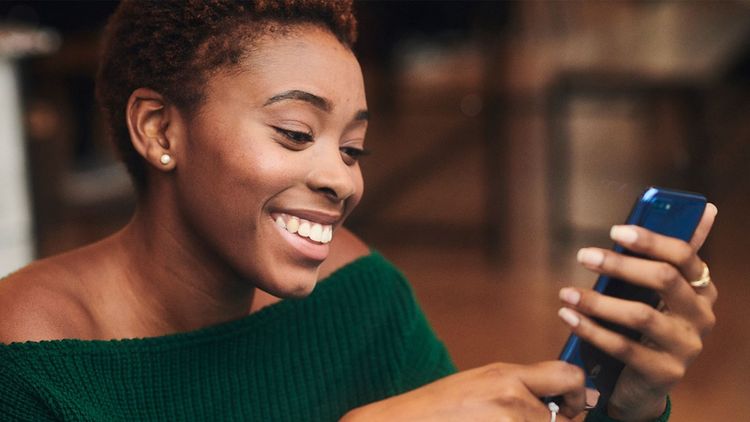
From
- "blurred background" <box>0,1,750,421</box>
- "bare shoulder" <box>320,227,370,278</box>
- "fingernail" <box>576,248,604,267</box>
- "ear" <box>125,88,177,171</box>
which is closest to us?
"fingernail" <box>576,248,604,267</box>

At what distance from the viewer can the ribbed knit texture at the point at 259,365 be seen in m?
1.02

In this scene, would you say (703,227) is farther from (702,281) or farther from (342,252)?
(342,252)

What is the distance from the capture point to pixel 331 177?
1.06 metres

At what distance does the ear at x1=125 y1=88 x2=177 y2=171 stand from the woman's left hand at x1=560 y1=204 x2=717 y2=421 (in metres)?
0.50

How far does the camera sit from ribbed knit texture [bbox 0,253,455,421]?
102 cm

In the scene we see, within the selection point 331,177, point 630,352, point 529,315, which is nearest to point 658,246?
point 630,352

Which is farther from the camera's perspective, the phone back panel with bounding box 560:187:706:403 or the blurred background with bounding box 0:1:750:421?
the blurred background with bounding box 0:1:750:421

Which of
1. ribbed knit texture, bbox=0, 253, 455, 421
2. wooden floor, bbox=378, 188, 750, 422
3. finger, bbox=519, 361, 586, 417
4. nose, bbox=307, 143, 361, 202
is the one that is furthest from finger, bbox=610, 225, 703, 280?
wooden floor, bbox=378, 188, 750, 422

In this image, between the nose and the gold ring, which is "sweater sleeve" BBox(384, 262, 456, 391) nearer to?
the nose

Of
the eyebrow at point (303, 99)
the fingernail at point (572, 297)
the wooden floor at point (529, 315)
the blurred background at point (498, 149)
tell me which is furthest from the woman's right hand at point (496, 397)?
the blurred background at point (498, 149)

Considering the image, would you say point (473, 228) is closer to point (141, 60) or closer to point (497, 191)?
point (497, 191)

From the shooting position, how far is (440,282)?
4418 mm

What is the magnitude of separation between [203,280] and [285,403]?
0.71 ft

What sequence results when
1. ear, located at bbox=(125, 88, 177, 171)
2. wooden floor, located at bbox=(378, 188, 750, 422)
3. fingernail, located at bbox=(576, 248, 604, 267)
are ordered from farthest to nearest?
wooden floor, located at bbox=(378, 188, 750, 422), ear, located at bbox=(125, 88, 177, 171), fingernail, located at bbox=(576, 248, 604, 267)
